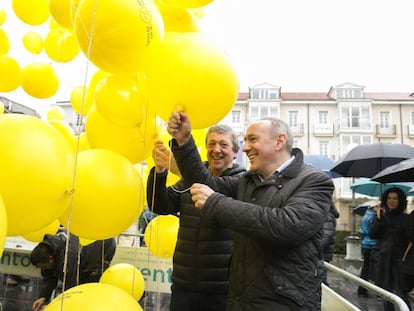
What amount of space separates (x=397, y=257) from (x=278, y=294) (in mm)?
3141

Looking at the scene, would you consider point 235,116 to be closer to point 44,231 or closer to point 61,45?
point 61,45

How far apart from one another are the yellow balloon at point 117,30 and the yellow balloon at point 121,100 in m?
0.17

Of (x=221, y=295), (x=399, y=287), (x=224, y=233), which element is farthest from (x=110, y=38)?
(x=399, y=287)

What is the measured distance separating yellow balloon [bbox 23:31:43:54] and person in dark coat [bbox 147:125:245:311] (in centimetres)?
173

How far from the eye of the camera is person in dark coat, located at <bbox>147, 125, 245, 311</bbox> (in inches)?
75.0

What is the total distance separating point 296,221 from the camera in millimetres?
1374

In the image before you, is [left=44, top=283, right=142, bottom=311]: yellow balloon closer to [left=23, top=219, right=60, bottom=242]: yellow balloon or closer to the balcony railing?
[left=23, top=219, right=60, bottom=242]: yellow balloon

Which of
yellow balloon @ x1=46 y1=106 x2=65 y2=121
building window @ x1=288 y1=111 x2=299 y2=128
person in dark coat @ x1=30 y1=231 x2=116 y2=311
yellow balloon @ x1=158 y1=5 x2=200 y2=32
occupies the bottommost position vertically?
person in dark coat @ x1=30 y1=231 x2=116 y2=311

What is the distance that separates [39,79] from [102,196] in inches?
71.1

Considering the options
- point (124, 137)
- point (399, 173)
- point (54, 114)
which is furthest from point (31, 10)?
point (399, 173)

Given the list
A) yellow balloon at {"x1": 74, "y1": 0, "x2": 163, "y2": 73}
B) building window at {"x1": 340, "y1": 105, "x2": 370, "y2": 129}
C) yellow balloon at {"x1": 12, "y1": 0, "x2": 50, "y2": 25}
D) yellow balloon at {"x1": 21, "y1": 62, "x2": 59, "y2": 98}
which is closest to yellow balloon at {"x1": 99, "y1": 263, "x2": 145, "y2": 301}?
yellow balloon at {"x1": 74, "y1": 0, "x2": 163, "y2": 73}

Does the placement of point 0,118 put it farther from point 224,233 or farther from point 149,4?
point 224,233

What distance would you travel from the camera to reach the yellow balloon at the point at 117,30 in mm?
1293

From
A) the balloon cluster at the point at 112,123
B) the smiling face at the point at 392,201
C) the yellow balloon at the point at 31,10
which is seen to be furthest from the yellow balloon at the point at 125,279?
the smiling face at the point at 392,201
